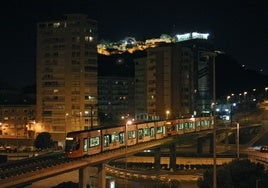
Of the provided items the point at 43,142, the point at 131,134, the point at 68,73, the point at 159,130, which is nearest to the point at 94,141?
the point at 131,134

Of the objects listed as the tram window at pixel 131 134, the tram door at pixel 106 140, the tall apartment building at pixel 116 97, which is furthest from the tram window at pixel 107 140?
the tall apartment building at pixel 116 97

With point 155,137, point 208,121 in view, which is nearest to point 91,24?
point 208,121

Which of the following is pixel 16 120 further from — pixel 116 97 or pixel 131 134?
pixel 131 134

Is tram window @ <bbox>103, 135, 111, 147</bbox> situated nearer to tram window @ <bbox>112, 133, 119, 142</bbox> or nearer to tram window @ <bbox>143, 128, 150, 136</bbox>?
tram window @ <bbox>112, 133, 119, 142</bbox>

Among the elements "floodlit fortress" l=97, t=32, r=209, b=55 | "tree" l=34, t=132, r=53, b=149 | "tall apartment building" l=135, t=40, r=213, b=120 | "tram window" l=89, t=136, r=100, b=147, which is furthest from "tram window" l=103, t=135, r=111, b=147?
"floodlit fortress" l=97, t=32, r=209, b=55

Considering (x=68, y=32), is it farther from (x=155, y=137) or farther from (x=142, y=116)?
(x=155, y=137)

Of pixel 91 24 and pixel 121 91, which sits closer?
pixel 91 24
